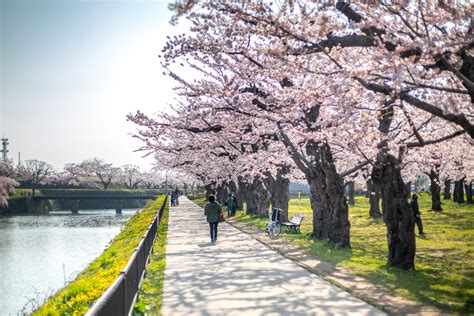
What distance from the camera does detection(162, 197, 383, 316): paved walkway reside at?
8750 millimetres

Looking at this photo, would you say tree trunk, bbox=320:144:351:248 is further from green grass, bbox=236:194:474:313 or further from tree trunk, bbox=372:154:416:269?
tree trunk, bbox=372:154:416:269

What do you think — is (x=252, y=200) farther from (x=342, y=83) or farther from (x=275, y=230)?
(x=342, y=83)

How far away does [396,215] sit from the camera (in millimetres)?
13039

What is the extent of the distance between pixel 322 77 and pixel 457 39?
4433 millimetres

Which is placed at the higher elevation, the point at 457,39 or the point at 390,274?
the point at 457,39

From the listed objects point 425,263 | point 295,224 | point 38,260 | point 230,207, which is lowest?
point 38,260

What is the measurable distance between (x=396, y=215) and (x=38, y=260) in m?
20.8

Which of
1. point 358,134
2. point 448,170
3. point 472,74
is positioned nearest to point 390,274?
point 358,134

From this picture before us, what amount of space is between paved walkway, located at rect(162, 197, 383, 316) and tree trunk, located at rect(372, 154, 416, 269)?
252 centimetres

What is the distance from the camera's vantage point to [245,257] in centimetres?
1538

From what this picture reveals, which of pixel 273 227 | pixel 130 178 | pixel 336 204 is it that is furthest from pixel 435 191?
pixel 130 178

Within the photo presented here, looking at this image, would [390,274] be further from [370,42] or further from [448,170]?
[448,170]

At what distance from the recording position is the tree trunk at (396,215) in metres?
12.9

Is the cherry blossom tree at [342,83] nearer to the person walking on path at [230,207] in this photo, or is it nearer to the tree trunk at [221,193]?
the person walking on path at [230,207]
